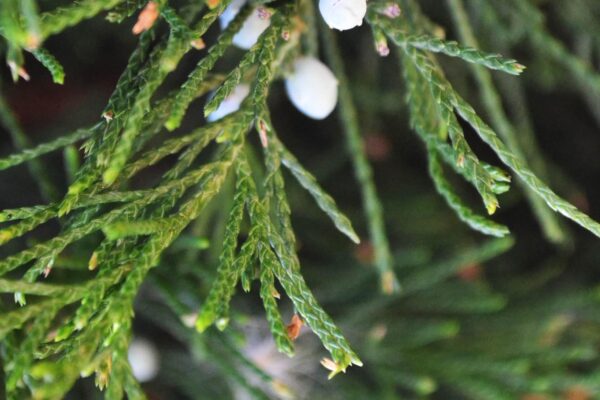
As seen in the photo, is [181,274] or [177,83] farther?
[177,83]

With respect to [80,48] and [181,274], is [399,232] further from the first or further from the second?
[80,48]

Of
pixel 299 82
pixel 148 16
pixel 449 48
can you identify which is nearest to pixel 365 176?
pixel 299 82

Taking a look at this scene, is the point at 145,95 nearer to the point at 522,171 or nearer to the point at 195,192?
the point at 195,192

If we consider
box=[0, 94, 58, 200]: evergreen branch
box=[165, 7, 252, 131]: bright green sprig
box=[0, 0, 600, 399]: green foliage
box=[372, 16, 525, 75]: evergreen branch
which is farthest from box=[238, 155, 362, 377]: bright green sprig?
box=[0, 94, 58, 200]: evergreen branch

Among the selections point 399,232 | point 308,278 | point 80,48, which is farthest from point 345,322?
point 80,48

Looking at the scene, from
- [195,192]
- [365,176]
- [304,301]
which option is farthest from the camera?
[365,176]

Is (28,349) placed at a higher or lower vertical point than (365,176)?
higher

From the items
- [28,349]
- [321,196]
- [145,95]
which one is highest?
[145,95]

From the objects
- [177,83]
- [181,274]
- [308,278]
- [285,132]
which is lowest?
[308,278]

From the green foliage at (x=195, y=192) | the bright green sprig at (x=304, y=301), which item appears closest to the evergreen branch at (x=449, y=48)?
the green foliage at (x=195, y=192)

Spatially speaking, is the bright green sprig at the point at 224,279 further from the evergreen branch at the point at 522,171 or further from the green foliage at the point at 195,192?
the evergreen branch at the point at 522,171

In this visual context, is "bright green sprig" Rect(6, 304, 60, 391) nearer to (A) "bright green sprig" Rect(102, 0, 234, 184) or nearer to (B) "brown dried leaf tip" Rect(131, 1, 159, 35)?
(A) "bright green sprig" Rect(102, 0, 234, 184)
